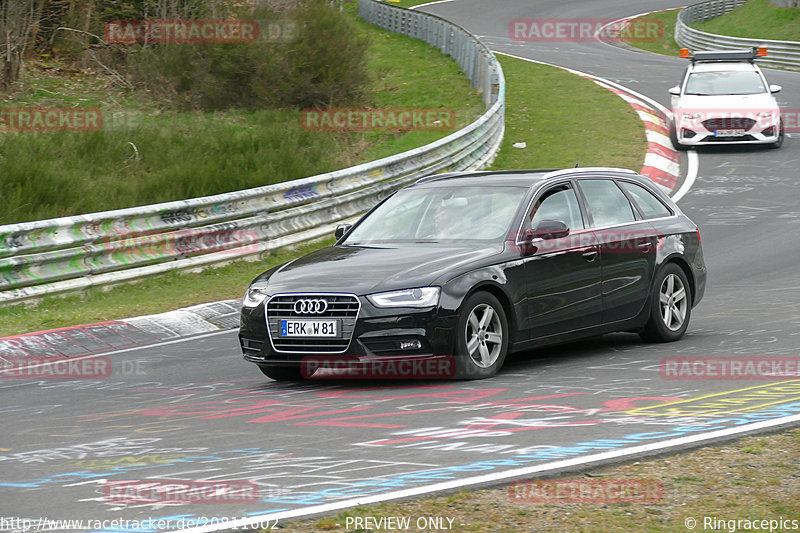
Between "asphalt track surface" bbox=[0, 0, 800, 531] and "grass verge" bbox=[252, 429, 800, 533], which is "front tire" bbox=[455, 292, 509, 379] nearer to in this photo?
"asphalt track surface" bbox=[0, 0, 800, 531]

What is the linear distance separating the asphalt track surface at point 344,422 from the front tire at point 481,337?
0.15 meters

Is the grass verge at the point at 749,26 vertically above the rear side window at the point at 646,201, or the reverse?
the grass verge at the point at 749,26

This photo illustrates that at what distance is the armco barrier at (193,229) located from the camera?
13.1 meters

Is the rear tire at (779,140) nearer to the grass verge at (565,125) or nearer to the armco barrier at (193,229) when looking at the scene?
the grass verge at (565,125)

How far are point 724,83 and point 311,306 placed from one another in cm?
1898

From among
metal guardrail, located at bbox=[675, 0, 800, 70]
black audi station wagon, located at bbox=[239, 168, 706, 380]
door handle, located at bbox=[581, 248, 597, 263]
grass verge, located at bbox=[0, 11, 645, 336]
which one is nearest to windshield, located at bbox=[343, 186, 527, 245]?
black audi station wagon, located at bbox=[239, 168, 706, 380]

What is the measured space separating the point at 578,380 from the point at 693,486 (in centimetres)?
315

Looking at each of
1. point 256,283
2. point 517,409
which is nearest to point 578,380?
point 517,409

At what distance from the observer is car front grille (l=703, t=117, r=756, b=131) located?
24.4m

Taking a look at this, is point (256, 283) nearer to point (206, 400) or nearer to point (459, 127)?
point (206, 400)

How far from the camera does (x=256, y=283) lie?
916cm

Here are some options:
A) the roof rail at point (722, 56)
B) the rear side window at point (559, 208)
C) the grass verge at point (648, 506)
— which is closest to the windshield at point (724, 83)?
the roof rail at point (722, 56)

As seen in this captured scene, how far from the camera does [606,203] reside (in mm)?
10500

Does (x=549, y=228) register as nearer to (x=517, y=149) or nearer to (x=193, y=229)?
(x=193, y=229)
